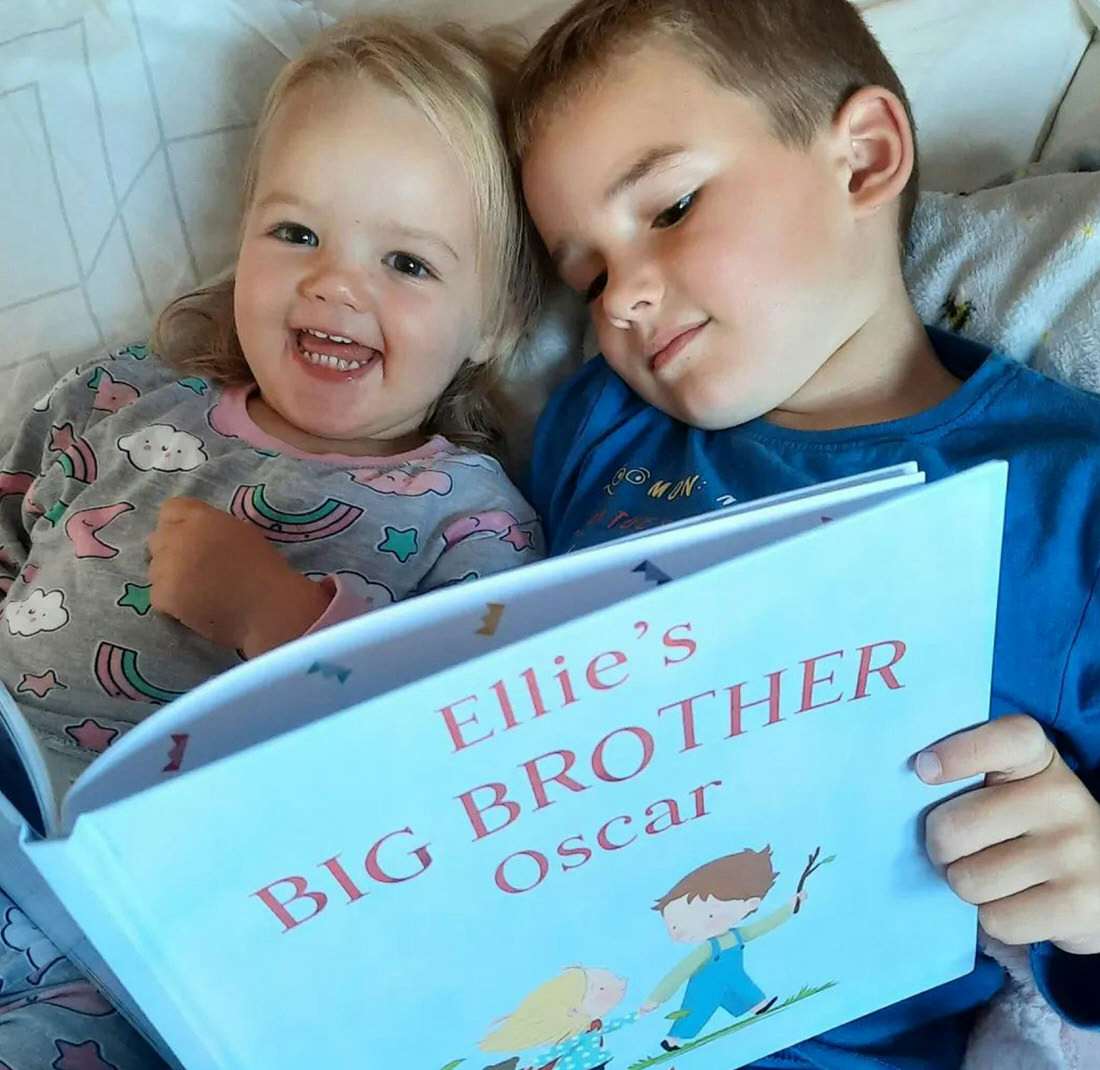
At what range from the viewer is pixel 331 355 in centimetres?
90

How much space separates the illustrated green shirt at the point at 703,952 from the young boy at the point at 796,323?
127 millimetres

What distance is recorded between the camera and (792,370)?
766 mm

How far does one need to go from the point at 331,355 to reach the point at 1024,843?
615 mm

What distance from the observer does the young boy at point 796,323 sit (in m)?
0.67

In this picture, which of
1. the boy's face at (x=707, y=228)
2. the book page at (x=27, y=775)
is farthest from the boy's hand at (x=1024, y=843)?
the book page at (x=27, y=775)

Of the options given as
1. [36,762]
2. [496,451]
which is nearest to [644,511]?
[496,451]

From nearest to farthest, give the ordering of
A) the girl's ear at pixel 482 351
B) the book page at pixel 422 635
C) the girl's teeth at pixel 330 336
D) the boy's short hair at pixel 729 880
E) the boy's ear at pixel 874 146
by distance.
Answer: the book page at pixel 422 635 < the boy's short hair at pixel 729 880 < the boy's ear at pixel 874 146 < the girl's teeth at pixel 330 336 < the girl's ear at pixel 482 351

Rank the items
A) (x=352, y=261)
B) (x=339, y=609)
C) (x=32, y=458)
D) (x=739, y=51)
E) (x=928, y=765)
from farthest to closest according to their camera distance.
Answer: (x=32, y=458) < (x=352, y=261) < (x=739, y=51) < (x=339, y=609) < (x=928, y=765)

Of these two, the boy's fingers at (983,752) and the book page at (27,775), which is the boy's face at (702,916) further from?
the book page at (27,775)

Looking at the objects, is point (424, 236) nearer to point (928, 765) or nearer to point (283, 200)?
point (283, 200)

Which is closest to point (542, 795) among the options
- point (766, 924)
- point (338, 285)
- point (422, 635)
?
point (422, 635)

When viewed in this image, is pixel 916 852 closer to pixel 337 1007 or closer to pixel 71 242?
pixel 337 1007

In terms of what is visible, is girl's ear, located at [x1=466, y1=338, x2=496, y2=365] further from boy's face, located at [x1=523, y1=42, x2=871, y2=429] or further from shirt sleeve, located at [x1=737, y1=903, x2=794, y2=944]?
shirt sleeve, located at [x1=737, y1=903, x2=794, y2=944]

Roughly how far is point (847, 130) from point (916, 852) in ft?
1.63
